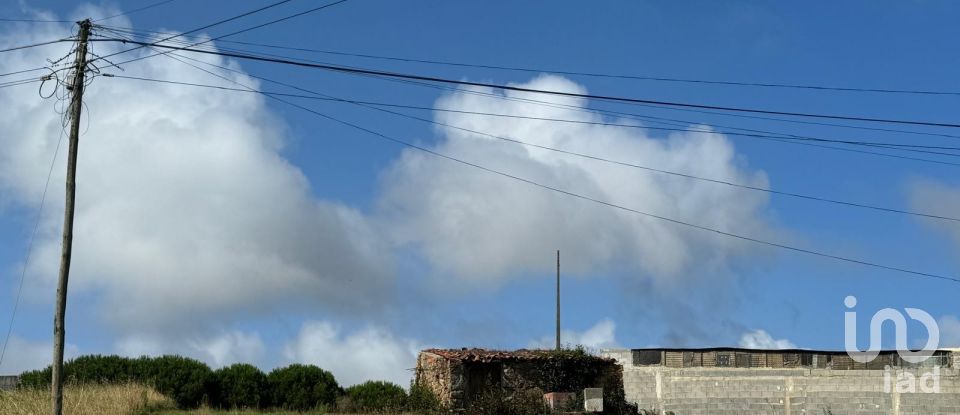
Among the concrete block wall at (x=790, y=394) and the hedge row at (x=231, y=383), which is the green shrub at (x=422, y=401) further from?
the concrete block wall at (x=790, y=394)

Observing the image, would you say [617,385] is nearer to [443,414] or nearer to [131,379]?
[443,414]

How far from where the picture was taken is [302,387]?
4003cm

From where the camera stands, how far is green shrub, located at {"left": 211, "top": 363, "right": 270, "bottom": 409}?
3922cm

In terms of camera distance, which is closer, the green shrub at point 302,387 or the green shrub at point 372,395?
the green shrub at point 372,395

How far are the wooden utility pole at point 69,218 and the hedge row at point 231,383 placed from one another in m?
14.1

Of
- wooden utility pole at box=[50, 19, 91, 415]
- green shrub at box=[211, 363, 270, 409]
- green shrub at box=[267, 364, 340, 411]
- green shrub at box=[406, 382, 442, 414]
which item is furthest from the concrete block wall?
wooden utility pole at box=[50, 19, 91, 415]

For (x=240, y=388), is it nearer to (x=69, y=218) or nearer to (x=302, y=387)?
(x=302, y=387)

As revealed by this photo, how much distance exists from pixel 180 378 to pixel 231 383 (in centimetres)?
197

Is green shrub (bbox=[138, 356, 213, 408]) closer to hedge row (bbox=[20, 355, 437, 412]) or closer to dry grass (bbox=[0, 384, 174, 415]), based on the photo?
hedge row (bbox=[20, 355, 437, 412])

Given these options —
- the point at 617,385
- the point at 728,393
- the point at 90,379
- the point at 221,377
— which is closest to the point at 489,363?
the point at 617,385

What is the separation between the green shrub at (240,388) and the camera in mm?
39219

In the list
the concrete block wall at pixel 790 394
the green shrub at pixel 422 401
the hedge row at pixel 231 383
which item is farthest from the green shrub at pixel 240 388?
the concrete block wall at pixel 790 394

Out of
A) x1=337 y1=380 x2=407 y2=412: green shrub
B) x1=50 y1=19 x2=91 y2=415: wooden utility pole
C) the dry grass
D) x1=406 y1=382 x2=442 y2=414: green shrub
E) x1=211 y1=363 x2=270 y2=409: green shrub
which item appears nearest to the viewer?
x1=50 y1=19 x2=91 y2=415: wooden utility pole

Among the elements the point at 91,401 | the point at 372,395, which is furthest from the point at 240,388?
the point at 91,401
